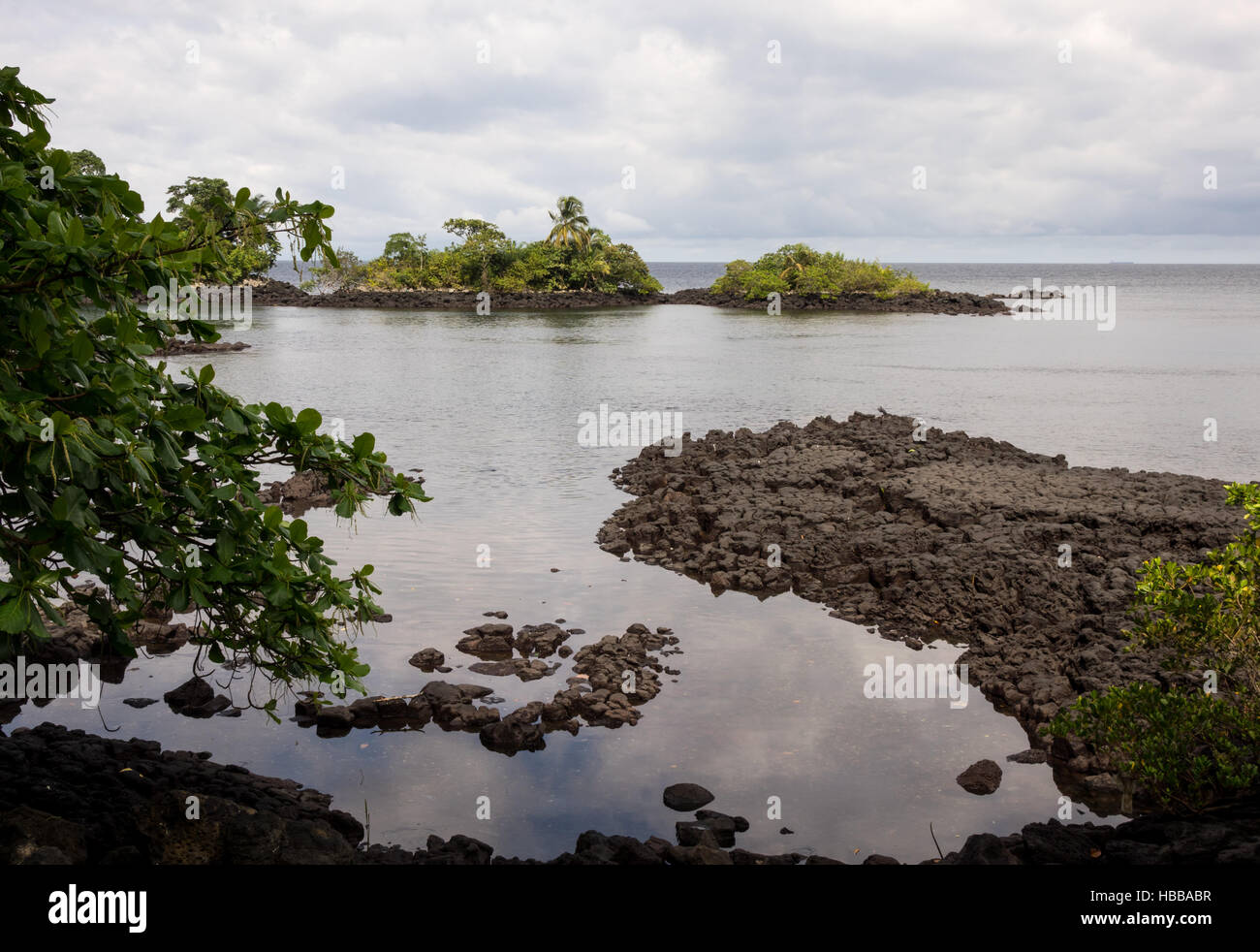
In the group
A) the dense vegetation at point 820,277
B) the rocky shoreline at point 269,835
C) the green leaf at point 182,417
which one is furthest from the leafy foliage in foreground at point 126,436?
the dense vegetation at point 820,277

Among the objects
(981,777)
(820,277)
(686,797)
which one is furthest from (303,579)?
(820,277)

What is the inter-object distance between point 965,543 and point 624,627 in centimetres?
490

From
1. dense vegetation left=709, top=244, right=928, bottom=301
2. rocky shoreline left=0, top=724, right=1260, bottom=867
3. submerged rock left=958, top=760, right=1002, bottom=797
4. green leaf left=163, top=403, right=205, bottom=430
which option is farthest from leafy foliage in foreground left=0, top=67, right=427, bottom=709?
dense vegetation left=709, top=244, right=928, bottom=301

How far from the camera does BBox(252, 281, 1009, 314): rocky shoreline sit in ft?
275

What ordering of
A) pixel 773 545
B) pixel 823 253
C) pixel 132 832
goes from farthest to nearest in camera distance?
1. pixel 823 253
2. pixel 773 545
3. pixel 132 832

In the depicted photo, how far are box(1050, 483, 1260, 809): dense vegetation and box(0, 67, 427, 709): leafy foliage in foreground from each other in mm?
5123

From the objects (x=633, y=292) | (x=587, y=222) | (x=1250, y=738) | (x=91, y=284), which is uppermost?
(x=587, y=222)

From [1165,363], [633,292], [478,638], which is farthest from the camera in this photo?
[633,292]

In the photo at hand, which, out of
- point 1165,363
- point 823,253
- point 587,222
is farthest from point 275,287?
point 1165,363

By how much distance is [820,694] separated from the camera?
33.9 ft

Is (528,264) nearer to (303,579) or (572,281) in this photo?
(572,281)

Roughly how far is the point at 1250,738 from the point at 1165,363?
4184 centimetres

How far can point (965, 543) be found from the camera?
13.6 metres
